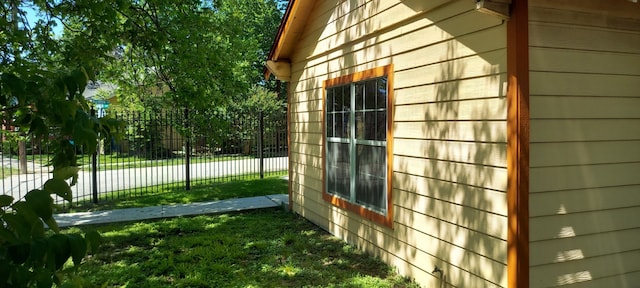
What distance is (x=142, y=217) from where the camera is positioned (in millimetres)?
7828

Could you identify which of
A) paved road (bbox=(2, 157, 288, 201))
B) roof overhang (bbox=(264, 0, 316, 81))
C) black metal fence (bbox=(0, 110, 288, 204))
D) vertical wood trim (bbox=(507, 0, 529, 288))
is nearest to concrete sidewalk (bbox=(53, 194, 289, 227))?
black metal fence (bbox=(0, 110, 288, 204))

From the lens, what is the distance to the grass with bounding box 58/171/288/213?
9.29 meters

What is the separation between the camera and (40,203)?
1212mm

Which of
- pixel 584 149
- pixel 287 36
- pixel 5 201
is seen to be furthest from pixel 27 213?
pixel 287 36

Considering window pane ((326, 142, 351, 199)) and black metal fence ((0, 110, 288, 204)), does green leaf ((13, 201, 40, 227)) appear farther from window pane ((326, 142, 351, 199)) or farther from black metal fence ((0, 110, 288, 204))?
window pane ((326, 142, 351, 199))

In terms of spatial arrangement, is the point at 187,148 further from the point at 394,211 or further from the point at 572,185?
the point at 572,185

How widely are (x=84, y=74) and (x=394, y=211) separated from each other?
12.4ft

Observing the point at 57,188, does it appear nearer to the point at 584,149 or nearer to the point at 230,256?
the point at 584,149

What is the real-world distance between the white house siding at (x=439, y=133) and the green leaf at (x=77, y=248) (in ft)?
9.45

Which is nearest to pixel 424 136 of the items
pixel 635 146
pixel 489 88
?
pixel 489 88

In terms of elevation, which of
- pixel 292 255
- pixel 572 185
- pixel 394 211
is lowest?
pixel 292 255

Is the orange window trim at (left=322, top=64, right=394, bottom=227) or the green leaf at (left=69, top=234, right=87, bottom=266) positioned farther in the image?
the orange window trim at (left=322, top=64, right=394, bottom=227)

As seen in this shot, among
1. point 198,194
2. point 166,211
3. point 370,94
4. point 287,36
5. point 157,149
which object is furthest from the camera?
point 157,149

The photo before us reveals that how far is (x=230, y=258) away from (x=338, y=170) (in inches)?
72.5
